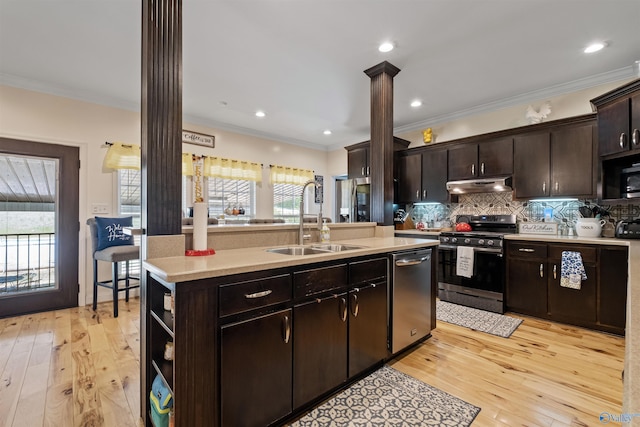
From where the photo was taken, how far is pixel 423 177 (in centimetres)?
458

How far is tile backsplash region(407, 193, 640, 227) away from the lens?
10.4ft

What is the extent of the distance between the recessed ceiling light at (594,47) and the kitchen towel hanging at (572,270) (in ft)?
6.43

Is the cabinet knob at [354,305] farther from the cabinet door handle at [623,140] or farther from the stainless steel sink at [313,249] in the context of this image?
the cabinet door handle at [623,140]

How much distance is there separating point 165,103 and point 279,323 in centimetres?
134

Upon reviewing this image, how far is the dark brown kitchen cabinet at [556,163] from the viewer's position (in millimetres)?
3148

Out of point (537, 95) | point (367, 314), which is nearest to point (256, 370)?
point (367, 314)

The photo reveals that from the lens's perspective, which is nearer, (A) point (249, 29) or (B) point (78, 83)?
(A) point (249, 29)

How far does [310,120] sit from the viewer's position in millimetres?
4902

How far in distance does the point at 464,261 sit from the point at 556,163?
1.54 meters

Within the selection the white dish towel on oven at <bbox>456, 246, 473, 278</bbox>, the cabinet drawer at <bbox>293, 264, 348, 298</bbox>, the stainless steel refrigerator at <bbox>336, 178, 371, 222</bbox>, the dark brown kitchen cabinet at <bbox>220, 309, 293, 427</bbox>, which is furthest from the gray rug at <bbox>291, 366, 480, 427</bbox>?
the stainless steel refrigerator at <bbox>336, 178, 371, 222</bbox>

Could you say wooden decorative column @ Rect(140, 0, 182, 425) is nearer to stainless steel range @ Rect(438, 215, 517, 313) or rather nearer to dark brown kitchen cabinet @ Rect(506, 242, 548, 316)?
stainless steel range @ Rect(438, 215, 517, 313)

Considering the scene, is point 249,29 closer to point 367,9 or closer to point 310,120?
point 367,9

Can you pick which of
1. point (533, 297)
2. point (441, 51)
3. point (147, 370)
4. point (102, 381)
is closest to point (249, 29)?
point (441, 51)

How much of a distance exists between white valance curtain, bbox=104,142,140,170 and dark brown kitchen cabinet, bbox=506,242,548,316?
16.2 ft
